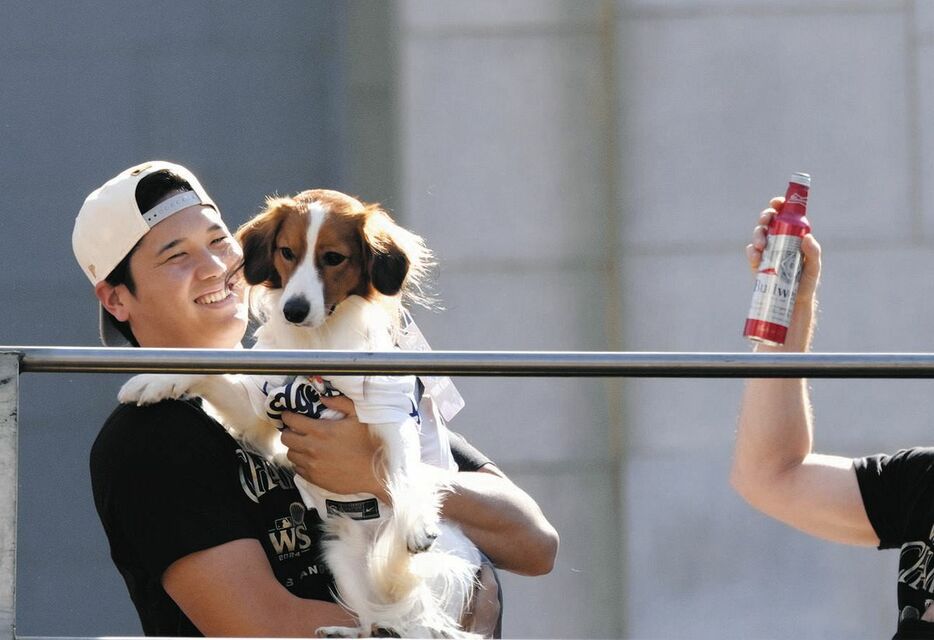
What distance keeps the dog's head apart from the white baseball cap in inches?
5.8

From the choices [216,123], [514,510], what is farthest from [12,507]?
[216,123]

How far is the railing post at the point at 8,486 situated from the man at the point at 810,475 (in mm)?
1298

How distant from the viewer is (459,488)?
282cm

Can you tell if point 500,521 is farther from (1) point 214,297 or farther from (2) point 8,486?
(2) point 8,486

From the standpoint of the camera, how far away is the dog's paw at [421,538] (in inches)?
105

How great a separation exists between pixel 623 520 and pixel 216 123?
6.56ft

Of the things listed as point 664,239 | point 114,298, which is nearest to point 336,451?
point 114,298

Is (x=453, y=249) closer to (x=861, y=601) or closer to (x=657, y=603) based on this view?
(x=657, y=603)

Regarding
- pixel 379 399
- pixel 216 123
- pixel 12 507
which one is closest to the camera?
pixel 12 507

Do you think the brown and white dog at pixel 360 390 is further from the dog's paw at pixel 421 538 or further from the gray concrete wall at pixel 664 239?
the gray concrete wall at pixel 664 239

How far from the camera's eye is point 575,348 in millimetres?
5254

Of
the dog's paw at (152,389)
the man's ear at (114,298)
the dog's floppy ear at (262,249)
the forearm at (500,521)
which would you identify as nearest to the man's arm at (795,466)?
the forearm at (500,521)

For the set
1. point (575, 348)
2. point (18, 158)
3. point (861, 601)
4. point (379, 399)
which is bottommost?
point (861, 601)

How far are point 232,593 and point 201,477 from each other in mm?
209
